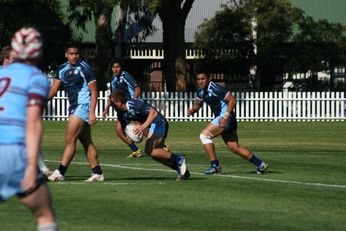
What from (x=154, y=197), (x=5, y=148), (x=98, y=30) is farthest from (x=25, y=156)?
(x=98, y=30)

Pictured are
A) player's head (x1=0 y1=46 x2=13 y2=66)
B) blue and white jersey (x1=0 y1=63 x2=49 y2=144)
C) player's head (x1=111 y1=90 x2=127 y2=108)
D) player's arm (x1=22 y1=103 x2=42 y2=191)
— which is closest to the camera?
player's arm (x1=22 y1=103 x2=42 y2=191)

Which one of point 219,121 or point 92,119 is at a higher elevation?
point 92,119

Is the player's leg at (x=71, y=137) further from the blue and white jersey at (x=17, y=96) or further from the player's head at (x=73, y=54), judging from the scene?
the blue and white jersey at (x=17, y=96)

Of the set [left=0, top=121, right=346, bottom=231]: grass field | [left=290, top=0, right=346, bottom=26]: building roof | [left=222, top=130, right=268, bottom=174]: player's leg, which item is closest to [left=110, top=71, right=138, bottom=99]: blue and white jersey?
[left=0, top=121, right=346, bottom=231]: grass field

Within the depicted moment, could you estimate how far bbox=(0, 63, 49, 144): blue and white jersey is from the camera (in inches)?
368

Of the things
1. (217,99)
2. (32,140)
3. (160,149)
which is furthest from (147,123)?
(32,140)

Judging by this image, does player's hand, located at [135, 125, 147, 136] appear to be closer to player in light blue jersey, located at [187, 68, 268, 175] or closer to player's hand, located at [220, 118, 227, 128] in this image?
player in light blue jersey, located at [187, 68, 268, 175]

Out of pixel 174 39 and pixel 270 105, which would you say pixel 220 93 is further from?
pixel 174 39

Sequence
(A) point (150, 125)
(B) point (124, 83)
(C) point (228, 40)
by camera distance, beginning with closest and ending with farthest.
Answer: (A) point (150, 125), (B) point (124, 83), (C) point (228, 40)

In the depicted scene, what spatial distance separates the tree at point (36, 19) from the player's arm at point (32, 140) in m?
46.9

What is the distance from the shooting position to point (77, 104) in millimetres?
19266

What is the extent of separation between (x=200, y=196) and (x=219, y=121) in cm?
522

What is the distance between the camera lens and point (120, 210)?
14945mm

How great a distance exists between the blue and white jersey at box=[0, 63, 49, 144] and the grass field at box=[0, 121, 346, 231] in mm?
3767
